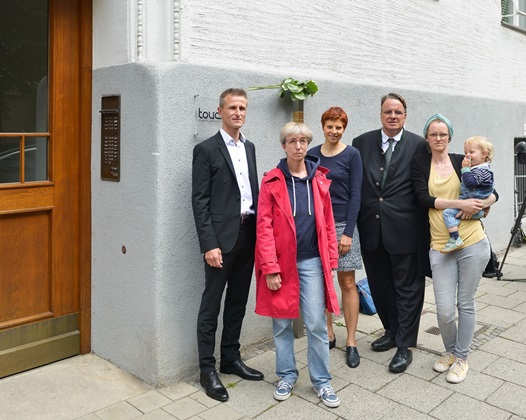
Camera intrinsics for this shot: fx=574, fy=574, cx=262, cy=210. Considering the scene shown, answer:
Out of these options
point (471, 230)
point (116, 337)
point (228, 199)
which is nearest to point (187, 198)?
point (228, 199)

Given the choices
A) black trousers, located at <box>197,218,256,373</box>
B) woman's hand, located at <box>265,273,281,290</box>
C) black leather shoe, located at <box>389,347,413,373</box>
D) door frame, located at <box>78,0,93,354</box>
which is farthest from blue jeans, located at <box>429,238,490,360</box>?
door frame, located at <box>78,0,93,354</box>

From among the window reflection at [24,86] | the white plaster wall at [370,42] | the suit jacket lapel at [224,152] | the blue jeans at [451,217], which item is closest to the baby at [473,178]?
the blue jeans at [451,217]

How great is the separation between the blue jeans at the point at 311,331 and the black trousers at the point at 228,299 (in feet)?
1.38

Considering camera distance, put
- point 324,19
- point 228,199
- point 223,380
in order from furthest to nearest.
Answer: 1. point 324,19
2. point 223,380
3. point 228,199

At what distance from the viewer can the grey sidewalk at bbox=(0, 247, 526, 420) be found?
3609 millimetres

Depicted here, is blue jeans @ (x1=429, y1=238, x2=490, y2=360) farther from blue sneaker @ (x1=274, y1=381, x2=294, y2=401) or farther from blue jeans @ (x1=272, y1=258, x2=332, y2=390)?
blue sneaker @ (x1=274, y1=381, x2=294, y2=401)

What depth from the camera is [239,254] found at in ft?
13.0

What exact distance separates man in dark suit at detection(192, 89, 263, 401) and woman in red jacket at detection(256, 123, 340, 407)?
0.77 feet

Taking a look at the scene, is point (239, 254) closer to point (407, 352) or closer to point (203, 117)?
point (203, 117)

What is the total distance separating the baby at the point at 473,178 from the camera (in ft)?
12.9

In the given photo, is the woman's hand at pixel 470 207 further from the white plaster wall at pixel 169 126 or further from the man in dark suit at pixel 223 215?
the white plaster wall at pixel 169 126

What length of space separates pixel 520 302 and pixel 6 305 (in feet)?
16.3

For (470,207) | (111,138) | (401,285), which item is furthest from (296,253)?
(111,138)

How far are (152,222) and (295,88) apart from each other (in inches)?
67.1
